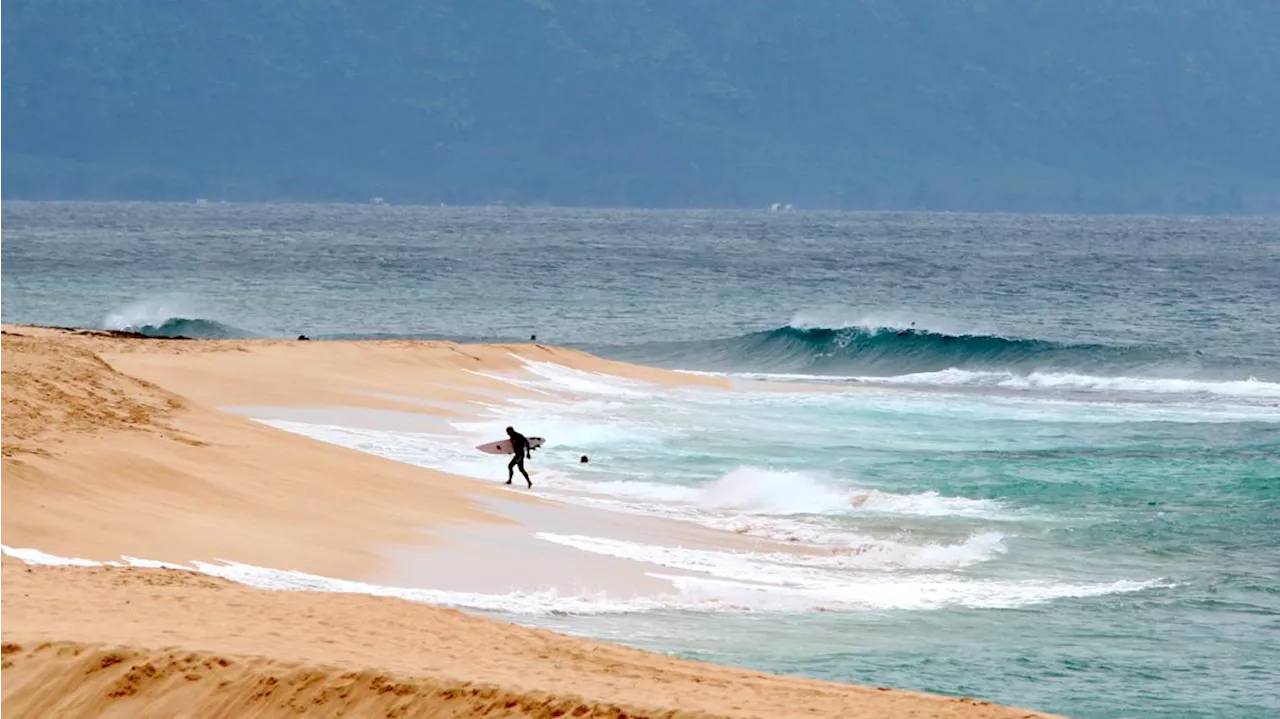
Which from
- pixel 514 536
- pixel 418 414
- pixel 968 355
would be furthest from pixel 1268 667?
pixel 968 355

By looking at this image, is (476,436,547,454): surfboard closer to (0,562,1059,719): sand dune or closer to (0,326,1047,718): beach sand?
(0,326,1047,718): beach sand

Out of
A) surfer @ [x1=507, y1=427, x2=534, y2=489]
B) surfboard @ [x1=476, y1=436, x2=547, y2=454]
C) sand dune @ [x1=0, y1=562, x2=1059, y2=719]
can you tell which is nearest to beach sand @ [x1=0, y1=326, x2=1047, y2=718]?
sand dune @ [x1=0, y1=562, x2=1059, y2=719]

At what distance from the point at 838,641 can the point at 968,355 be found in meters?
42.4

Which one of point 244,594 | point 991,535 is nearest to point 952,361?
point 991,535

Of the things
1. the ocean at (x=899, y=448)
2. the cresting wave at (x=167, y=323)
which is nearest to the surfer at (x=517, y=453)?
the ocean at (x=899, y=448)

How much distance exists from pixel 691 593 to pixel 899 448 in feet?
47.8

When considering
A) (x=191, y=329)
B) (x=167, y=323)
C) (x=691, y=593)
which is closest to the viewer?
(x=691, y=593)

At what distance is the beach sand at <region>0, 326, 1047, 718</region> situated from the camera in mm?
10953

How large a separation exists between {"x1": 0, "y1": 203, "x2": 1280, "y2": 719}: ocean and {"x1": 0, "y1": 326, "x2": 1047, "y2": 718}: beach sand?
2.22m

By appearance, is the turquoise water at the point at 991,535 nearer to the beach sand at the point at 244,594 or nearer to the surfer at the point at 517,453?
the surfer at the point at 517,453

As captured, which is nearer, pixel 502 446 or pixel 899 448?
pixel 502 446

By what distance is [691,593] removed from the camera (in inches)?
719

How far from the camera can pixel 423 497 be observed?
872 inches

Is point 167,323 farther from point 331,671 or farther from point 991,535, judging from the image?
point 331,671
